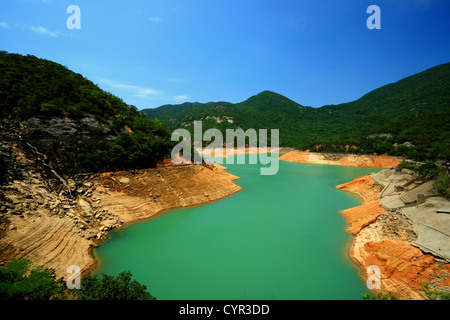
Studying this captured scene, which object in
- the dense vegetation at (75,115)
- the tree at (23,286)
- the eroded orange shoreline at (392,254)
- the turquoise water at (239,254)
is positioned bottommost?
the turquoise water at (239,254)

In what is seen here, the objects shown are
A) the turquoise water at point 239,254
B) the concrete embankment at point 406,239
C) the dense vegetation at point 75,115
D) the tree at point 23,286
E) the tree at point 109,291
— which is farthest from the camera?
the dense vegetation at point 75,115

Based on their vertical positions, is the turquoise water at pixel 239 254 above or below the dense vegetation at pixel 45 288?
below

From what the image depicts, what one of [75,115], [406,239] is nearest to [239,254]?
[406,239]

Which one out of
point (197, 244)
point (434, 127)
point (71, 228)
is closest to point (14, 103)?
point (71, 228)

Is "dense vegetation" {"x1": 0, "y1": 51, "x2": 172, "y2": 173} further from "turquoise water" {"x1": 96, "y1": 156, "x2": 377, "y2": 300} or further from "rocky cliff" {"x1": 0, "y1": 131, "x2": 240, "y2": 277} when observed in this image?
"turquoise water" {"x1": 96, "y1": 156, "x2": 377, "y2": 300}

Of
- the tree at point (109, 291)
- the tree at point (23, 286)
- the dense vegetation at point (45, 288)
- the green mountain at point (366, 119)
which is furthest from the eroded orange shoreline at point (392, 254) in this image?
the tree at point (23, 286)

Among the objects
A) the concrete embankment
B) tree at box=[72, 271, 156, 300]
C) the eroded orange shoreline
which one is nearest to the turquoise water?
the eroded orange shoreline

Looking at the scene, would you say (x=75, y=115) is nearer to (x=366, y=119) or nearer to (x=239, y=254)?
(x=239, y=254)

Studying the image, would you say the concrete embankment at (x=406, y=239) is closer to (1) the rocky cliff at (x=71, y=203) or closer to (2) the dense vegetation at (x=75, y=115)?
(1) the rocky cliff at (x=71, y=203)
